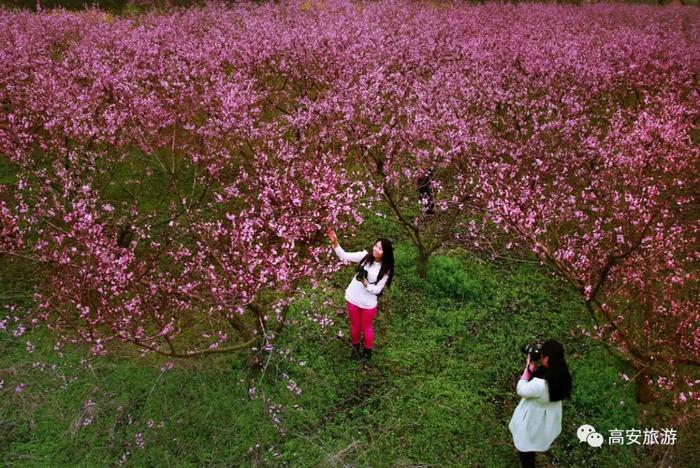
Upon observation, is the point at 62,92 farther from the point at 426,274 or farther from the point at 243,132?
the point at 426,274

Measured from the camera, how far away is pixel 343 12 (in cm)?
2264

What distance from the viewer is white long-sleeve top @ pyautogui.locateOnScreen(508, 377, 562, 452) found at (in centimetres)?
524

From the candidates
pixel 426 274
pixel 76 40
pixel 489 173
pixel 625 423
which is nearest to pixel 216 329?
pixel 426 274

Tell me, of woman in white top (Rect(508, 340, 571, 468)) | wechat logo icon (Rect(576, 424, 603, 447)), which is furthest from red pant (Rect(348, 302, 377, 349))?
wechat logo icon (Rect(576, 424, 603, 447))

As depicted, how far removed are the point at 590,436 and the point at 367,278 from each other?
13.1 feet

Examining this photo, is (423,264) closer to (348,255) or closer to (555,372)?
(348,255)

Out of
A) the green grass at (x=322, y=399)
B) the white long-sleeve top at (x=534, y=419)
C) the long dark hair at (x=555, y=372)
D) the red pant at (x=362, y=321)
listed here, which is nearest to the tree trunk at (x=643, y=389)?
the green grass at (x=322, y=399)

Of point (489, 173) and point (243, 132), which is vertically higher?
point (243, 132)

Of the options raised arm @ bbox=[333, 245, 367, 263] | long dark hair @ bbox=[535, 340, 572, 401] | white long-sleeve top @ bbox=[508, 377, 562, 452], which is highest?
raised arm @ bbox=[333, 245, 367, 263]

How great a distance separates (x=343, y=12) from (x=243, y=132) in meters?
15.4

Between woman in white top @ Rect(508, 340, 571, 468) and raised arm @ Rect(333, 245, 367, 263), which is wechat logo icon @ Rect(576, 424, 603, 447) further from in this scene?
raised arm @ Rect(333, 245, 367, 263)

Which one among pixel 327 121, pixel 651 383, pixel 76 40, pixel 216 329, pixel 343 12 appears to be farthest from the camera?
pixel 343 12

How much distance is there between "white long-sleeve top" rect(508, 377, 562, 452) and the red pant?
8.05ft

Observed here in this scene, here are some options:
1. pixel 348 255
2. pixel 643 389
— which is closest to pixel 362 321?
pixel 348 255
